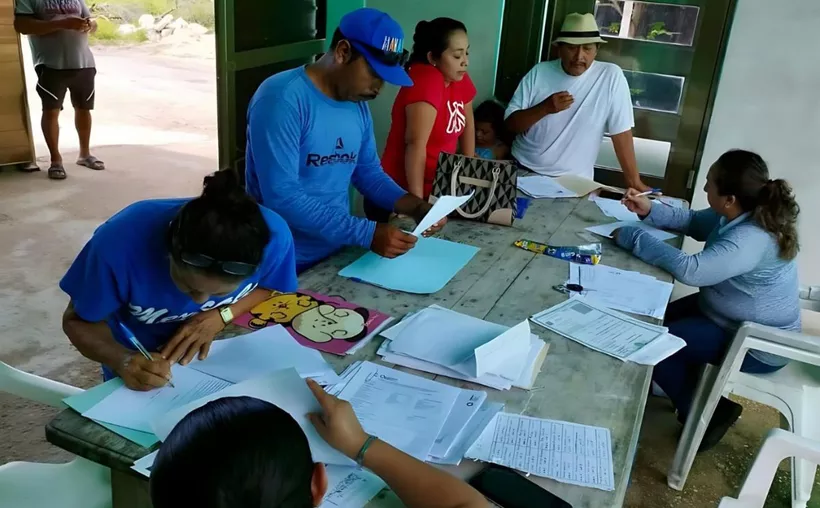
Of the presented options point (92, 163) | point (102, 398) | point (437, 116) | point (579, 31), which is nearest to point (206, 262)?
point (102, 398)

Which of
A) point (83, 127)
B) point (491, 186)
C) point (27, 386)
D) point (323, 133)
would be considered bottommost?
point (83, 127)

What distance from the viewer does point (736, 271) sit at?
2.08 metres

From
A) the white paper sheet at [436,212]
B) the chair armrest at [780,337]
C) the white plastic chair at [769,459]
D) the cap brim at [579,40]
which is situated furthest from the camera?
the cap brim at [579,40]

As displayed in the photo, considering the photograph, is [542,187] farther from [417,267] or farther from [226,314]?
[226,314]

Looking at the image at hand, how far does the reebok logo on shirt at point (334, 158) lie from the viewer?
6.03 ft

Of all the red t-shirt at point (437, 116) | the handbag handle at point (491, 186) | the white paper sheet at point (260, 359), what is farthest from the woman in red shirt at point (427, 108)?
the white paper sheet at point (260, 359)

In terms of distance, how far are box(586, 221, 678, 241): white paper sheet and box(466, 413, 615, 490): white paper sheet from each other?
1190 millimetres

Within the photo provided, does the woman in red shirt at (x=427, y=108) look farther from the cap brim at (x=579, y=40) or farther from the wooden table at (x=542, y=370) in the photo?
the cap brim at (x=579, y=40)

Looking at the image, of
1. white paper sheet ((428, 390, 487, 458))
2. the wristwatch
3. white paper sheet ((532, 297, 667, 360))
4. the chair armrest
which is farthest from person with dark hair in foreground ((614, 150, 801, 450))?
the wristwatch

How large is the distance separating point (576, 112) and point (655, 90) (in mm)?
667

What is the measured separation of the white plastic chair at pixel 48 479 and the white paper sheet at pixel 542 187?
183 cm

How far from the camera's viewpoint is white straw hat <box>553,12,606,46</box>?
295 cm

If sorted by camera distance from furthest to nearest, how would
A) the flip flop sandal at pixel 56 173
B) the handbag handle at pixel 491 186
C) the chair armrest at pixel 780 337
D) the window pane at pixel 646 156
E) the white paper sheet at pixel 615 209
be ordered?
the flip flop sandal at pixel 56 173
the window pane at pixel 646 156
the white paper sheet at pixel 615 209
the handbag handle at pixel 491 186
the chair armrest at pixel 780 337

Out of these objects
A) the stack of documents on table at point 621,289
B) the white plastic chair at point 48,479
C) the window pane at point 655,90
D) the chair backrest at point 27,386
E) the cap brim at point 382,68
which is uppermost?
the cap brim at point 382,68
